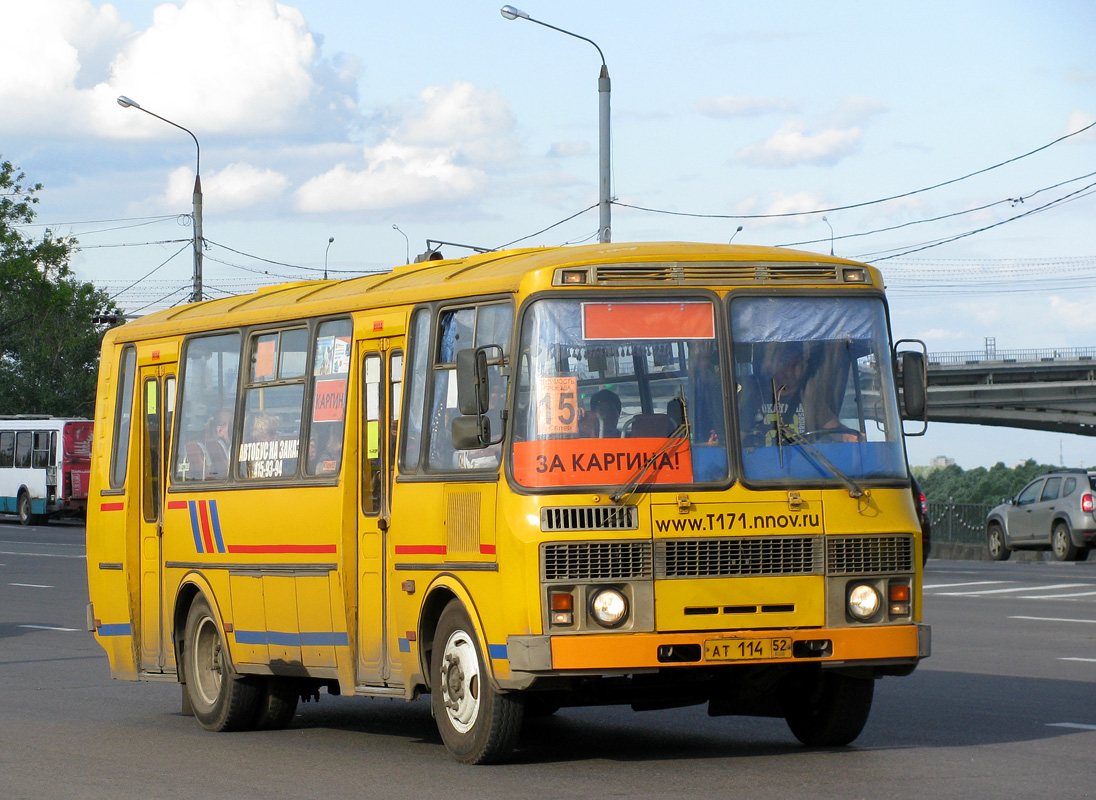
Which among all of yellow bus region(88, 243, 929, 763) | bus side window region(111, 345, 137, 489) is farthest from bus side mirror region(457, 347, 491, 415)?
bus side window region(111, 345, 137, 489)

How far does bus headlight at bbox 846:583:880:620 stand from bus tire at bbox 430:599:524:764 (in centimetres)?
175

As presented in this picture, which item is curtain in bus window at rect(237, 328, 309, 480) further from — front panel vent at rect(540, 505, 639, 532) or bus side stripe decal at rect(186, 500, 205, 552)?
front panel vent at rect(540, 505, 639, 532)

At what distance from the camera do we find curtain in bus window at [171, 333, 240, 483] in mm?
11883

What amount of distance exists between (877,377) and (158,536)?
5.59 m

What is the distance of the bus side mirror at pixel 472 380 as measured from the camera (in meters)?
8.82

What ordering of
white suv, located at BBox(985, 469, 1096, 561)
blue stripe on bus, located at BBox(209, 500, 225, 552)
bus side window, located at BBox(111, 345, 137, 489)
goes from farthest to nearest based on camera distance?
Answer: white suv, located at BBox(985, 469, 1096, 561) → bus side window, located at BBox(111, 345, 137, 489) → blue stripe on bus, located at BBox(209, 500, 225, 552)

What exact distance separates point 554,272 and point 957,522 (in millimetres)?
43381

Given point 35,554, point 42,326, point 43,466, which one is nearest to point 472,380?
point 35,554

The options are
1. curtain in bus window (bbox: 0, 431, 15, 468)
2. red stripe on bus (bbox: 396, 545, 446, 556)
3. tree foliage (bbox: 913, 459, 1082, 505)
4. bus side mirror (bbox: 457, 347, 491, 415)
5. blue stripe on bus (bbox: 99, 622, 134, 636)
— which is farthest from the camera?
tree foliage (bbox: 913, 459, 1082, 505)

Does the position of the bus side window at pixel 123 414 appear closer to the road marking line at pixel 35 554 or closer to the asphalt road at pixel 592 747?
the asphalt road at pixel 592 747

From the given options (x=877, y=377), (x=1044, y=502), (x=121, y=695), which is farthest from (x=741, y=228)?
(x=877, y=377)

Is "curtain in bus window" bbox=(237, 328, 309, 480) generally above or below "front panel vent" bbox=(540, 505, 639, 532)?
above

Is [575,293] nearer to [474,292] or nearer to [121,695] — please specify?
[474,292]

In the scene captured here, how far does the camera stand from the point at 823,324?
9375 mm
